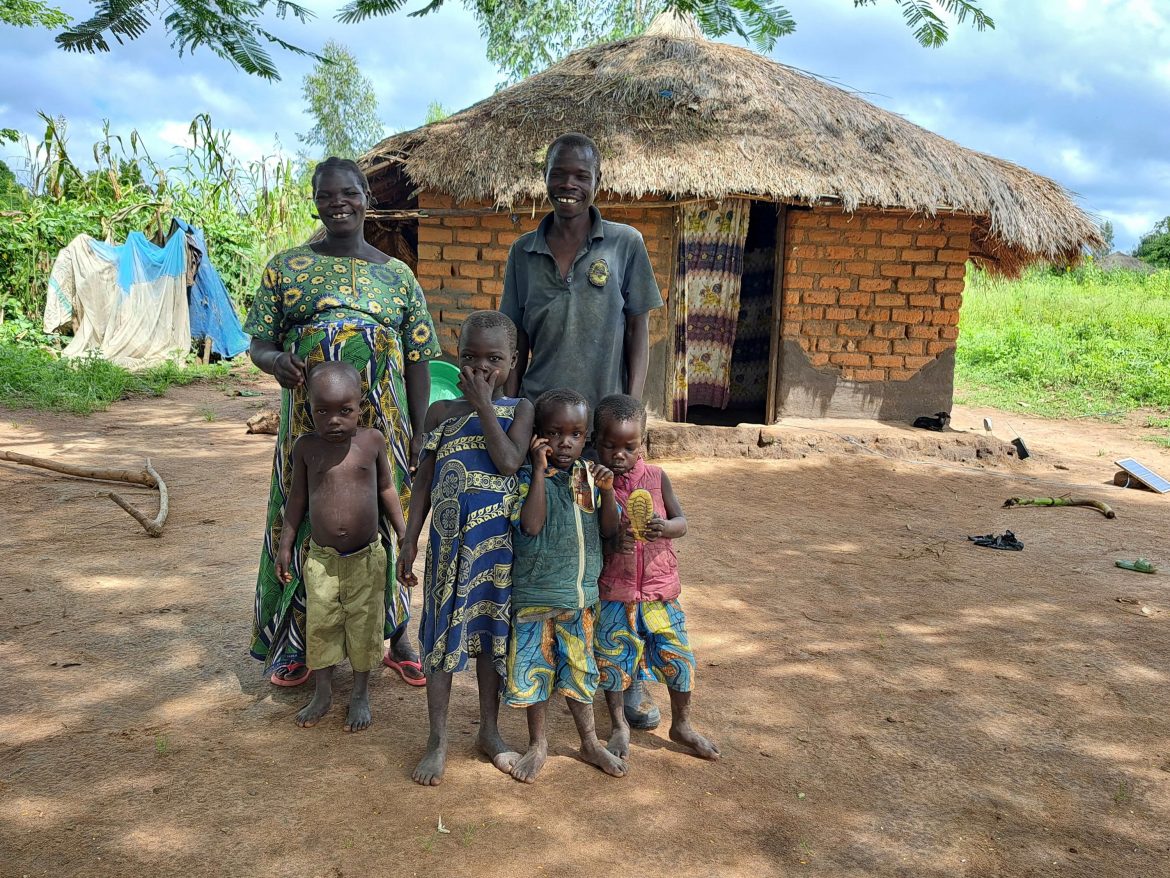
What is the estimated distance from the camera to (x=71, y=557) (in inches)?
152

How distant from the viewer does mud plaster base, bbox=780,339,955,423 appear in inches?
280

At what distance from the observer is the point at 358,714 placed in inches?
96.7

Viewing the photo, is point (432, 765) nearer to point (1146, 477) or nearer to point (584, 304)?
point (584, 304)

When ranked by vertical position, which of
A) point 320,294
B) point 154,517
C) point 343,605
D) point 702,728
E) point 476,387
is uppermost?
point 320,294

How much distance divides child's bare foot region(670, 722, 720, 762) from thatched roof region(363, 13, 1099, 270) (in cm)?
463

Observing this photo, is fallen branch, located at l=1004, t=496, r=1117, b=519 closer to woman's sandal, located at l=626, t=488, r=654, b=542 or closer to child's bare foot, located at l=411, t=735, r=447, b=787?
woman's sandal, located at l=626, t=488, r=654, b=542

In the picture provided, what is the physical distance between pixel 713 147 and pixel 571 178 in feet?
14.6

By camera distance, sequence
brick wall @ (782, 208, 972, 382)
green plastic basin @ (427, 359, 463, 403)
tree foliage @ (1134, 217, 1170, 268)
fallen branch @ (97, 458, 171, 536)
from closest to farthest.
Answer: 1. fallen branch @ (97, 458, 171, 536)
2. green plastic basin @ (427, 359, 463, 403)
3. brick wall @ (782, 208, 972, 382)
4. tree foliage @ (1134, 217, 1170, 268)

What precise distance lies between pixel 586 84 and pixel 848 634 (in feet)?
17.0

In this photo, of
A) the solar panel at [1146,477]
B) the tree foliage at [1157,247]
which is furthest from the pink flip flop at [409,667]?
the tree foliage at [1157,247]

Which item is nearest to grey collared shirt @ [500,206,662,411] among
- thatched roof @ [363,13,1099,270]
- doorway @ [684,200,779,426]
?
thatched roof @ [363,13,1099,270]

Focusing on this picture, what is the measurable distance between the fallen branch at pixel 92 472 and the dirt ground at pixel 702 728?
0.45 m

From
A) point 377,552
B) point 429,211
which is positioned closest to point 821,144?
point 429,211

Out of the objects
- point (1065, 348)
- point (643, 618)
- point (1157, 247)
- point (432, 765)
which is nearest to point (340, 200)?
point (643, 618)
